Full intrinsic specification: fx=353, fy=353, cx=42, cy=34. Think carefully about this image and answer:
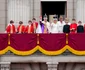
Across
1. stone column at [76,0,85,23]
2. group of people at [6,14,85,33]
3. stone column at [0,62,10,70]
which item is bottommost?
stone column at [0,62,10,70]

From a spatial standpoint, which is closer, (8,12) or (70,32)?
(70,32)

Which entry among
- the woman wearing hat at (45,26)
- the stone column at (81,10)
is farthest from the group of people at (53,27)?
the stone column at (81,10)

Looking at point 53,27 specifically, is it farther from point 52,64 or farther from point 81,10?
point 81,10

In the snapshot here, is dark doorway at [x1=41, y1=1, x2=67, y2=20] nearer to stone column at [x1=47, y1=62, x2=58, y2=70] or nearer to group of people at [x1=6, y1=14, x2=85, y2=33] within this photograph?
group of people at [x1=6, y1=14, x2=85, y2=33]

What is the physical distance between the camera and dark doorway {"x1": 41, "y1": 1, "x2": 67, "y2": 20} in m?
31.5

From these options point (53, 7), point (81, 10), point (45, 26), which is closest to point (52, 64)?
point (45, 26)

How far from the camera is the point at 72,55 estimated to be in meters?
22.3

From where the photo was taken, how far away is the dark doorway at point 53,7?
31508 mm

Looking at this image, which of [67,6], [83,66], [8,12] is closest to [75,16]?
[67,6]

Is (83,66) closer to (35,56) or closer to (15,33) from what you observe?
(35,56)

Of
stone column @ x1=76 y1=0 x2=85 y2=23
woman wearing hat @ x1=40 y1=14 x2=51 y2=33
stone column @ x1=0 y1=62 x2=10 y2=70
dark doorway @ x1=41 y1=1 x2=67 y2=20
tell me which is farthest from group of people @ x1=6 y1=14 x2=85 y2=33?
dark doorway @ x1=41 y1=1 x2=67 y2=20

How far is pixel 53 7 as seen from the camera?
107 ft

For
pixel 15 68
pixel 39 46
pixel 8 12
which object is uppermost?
pixel 8 12

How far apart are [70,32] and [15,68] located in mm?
4263
